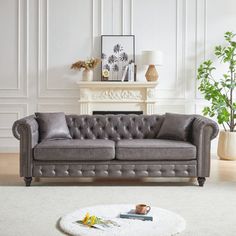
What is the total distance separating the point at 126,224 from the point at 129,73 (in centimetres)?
437

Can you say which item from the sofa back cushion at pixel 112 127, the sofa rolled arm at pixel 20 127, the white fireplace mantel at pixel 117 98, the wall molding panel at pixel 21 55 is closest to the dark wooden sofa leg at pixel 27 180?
the sofa rolled arm at pixel 20 127

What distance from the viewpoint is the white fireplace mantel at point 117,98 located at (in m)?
7.59

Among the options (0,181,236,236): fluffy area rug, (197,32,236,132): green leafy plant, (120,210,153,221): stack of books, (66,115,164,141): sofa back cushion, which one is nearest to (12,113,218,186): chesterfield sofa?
(0,181,236,236): fluffy area rug

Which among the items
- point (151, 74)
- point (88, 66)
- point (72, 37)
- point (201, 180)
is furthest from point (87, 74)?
point (201, 180)

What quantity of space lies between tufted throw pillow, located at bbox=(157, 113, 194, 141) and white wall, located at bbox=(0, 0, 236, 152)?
2197mm

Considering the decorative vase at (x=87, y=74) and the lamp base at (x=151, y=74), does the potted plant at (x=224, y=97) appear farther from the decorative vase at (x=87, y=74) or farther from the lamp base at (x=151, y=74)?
the decorative vase at (x=87, y=74)

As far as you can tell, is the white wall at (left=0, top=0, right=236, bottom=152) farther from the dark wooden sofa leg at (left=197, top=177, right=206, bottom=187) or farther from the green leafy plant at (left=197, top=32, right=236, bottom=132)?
the dark wooden sofa leg at (left=197, top=177, right=206, bottom=187)

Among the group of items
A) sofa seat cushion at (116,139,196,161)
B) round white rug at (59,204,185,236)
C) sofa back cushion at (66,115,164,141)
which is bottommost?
round white rug at (59,204,185,236)

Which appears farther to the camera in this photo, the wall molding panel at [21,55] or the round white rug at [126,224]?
the wall molding panel at [21,55]

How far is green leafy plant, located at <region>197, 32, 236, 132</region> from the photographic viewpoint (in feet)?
23.6

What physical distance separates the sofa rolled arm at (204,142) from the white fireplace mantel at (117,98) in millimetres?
2368

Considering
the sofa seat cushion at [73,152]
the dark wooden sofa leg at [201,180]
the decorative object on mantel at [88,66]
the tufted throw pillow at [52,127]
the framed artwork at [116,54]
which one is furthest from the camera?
the framed artwork at [116,54]

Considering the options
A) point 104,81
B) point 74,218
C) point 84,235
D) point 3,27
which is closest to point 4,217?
point 74,218

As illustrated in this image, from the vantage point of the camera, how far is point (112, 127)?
5844mm
